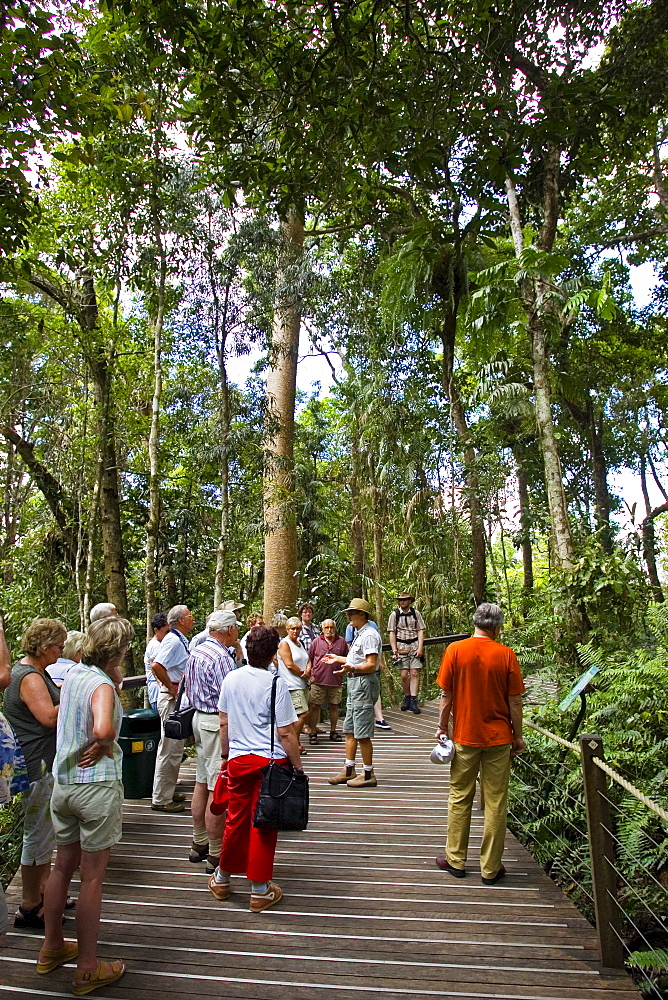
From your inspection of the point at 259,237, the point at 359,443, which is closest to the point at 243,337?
the point at 259,237

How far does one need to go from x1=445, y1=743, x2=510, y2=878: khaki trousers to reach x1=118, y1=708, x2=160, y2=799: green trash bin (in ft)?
9.57

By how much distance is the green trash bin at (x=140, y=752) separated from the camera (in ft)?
20.5

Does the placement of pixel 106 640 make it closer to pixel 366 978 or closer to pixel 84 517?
pixel 366 978

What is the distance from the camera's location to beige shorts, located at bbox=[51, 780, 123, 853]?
11.0ft

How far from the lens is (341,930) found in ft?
13.0

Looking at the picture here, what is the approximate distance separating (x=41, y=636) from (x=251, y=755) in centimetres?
141

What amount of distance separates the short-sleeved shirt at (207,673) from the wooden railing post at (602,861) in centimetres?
242

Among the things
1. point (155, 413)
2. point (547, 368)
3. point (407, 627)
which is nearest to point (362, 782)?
point (407, 627)

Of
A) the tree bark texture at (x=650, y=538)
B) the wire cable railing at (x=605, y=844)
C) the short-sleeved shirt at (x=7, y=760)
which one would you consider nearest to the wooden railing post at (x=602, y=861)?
the wire cable railing at (x=605, y=844)

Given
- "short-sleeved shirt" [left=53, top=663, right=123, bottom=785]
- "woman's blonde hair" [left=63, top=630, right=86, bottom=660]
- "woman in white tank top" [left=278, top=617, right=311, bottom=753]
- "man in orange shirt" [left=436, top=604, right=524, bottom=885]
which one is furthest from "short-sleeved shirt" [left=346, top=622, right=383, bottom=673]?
"short-sleeved shirt" [left=53, top=663, right=123, bottom=785]

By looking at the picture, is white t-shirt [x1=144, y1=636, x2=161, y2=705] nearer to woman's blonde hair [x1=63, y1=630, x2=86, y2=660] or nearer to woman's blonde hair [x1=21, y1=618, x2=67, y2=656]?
woman's blonde hair [x1=63, y1=630, x2=86, y2=660]

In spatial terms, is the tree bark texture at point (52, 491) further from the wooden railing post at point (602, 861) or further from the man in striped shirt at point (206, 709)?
the wooden railing post at point (602, 861)

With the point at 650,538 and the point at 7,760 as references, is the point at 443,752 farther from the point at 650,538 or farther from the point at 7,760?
the point at 650,538

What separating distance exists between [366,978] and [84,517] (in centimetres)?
1274
